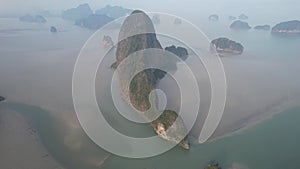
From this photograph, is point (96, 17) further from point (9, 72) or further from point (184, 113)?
point (184, 113)

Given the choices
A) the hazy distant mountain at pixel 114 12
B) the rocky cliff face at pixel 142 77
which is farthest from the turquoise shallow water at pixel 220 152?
the hazy distant mountain at pixel 114 12

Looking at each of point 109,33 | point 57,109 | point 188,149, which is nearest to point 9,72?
point 57,109

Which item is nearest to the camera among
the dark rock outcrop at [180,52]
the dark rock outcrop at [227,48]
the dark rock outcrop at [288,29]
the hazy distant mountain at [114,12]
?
the dark rock outcrop at [180,52]

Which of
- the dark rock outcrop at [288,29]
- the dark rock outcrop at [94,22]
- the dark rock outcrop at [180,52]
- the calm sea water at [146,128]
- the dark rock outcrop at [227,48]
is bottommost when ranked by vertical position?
the calm sea water at [146,128]

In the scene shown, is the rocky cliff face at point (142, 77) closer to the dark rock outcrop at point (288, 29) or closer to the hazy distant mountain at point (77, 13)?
the dark rock outcrop at point (288, 29)

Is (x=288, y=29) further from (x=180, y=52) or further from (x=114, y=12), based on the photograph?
(x=114, y=12)

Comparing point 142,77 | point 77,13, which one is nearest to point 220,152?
point 142,77

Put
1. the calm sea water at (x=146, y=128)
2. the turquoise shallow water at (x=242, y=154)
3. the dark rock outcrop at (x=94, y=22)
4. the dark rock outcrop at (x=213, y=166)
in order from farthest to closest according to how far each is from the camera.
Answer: the dark rock outcrop at (x=94, y=22), the calm sea water at (x=146, y=128), the turquoise shallow water at (x=242, y=154), the dark rock outcrop at (x=213, y=166)

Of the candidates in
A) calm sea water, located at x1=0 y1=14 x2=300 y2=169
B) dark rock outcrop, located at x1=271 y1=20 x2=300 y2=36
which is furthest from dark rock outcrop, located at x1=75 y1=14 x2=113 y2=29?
dark rock outcrop, located at x1=271 y1=20 x2=300 y2=36
